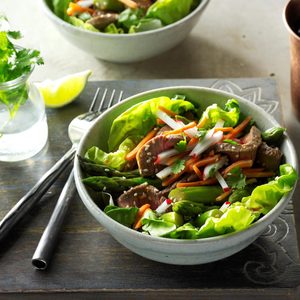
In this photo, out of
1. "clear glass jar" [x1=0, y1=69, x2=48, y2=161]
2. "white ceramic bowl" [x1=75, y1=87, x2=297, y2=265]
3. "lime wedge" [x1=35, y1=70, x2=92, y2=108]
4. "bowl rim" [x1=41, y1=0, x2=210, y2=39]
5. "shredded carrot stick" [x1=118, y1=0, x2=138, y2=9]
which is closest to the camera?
"white ceramic bowl" [x1=75, y1=87, x2=297, y2=265]

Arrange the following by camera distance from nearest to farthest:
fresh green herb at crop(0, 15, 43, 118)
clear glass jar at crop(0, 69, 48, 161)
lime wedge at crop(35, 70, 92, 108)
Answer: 1. fresh green herb at crop(0, 15, 43, 118)
2. clear glass jar at crop(0, 69, 48, 161)
3. lime wedge at crop(35, 70, 92, 108)

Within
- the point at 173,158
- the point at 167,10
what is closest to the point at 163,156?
the point at 173,158

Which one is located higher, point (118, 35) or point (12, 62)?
point (12, 62)

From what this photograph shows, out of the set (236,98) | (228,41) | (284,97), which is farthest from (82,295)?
(228,41)

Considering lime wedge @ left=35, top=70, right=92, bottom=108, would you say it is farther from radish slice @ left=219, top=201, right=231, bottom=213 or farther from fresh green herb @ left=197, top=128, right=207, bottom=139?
radish slice @ left=219, top=201, right=231, bottom=213

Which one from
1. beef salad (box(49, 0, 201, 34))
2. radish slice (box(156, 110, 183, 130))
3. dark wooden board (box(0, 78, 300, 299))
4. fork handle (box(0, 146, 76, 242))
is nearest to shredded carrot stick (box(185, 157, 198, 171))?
radish slice (box(156, 110, 183, 130))

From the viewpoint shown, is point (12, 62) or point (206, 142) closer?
point (206, 142)

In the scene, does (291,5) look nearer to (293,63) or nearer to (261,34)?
(293,63)

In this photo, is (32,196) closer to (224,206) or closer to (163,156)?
(163,156)
